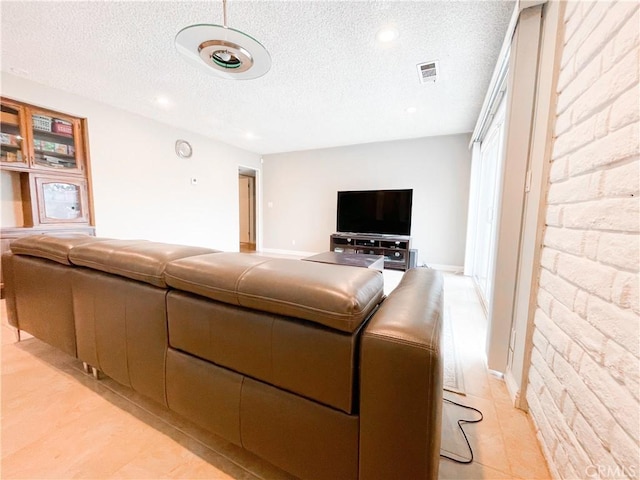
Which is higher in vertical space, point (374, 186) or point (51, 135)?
point (51, 135)

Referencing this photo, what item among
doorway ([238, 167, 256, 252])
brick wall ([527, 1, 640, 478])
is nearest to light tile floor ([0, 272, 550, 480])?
brick wall ([527, 1, 640, 478])

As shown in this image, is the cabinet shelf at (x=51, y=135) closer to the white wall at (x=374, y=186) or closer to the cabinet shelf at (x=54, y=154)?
the cabinet shelf at (x=54, y=154)

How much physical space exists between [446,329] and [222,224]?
176 inches

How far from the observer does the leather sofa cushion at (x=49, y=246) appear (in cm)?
138

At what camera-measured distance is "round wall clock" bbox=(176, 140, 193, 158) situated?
4330 mm

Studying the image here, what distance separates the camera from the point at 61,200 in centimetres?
308

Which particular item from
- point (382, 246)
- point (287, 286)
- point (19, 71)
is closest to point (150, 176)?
point (19, 71)

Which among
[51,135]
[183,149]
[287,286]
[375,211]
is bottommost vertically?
[287,286]

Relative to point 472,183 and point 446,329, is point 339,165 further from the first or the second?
point 446,329

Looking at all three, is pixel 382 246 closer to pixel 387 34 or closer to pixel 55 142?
pixel 387 34

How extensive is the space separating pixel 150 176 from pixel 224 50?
3.36 m

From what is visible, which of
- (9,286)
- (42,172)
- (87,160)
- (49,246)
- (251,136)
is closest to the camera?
(49,246)

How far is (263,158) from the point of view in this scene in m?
6.20

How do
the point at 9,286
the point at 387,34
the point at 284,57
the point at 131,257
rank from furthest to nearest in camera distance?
the point at 284,57 → the point at 387,34 → the point at 9,286 → the point at 131,257
